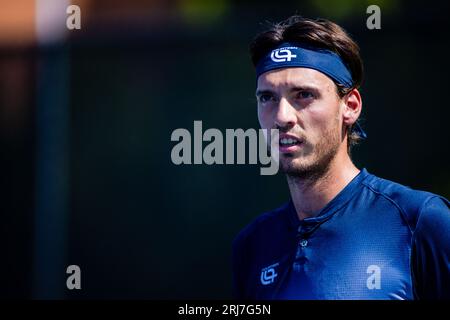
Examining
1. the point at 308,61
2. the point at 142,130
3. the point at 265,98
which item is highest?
the point at 142,130

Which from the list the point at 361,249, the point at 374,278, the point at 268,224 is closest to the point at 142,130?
the point at 268,224

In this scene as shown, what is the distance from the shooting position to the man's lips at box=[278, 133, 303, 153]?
3.04 metres

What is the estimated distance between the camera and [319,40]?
3.16 metres

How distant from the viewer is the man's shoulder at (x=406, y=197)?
9.02 ft

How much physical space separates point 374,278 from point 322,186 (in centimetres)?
48

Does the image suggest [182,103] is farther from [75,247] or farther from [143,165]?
[75,247]

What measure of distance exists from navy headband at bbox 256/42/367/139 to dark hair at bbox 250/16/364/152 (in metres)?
0.03

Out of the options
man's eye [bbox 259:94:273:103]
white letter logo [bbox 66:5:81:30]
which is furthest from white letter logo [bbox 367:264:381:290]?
white letter logo [bbox 66:5:81:30]

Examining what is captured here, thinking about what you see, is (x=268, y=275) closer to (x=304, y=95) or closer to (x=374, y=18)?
(x=304, y=95)

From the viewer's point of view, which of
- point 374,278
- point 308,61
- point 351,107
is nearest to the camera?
point 374,278

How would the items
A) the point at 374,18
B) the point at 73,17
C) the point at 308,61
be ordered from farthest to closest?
the point at 73,17, the point at 374,18, the point at 308,61

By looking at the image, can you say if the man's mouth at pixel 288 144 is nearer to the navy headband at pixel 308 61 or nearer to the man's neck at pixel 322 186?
the man's neck at pixel 322 186

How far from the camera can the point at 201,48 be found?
6422 millimetres

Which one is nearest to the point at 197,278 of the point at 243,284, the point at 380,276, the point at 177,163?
the point at 177,163
